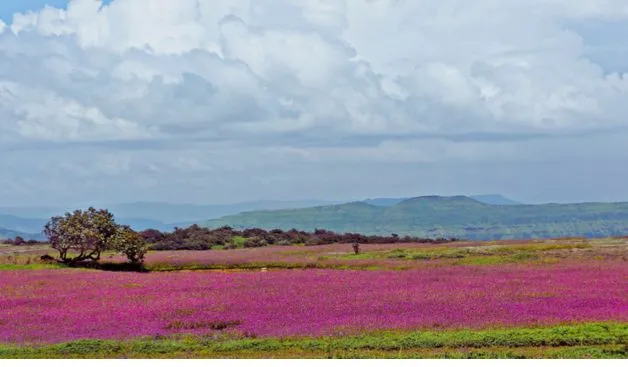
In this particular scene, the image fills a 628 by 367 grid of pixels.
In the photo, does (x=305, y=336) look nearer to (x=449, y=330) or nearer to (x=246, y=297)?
(x=449, y=330)

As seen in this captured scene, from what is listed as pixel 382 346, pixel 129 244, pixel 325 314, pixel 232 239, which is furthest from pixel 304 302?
pixel 232 239

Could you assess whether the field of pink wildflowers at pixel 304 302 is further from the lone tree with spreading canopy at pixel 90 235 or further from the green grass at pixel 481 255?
the lone tree with spreading canopy at pixel 90 235

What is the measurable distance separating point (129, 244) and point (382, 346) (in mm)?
44112

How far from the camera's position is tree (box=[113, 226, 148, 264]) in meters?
64.6

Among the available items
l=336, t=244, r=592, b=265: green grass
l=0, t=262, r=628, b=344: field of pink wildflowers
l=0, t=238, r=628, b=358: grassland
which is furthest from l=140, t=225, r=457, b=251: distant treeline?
l=0, t=262, r=628, b=344: field of pink wildflowers

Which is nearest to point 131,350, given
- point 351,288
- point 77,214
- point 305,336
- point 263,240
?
point 305,336

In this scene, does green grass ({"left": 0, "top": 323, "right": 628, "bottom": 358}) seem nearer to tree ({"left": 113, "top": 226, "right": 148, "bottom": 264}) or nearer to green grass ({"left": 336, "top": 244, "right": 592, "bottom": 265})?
green grass ({"left": 336, "top": 244, "right": 592, "bottom": 265})

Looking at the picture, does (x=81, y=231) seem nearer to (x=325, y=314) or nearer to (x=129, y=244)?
(x=129, y=244)

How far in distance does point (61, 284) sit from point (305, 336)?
2422 cm

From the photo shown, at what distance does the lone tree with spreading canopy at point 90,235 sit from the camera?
6475cm

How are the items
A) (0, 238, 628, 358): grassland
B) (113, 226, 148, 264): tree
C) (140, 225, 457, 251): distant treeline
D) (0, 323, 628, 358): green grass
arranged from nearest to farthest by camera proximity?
1. (0, 323, 628, 358): green grass
2. (0, 238, 628, 358): grassland
3. (113, 226, 148, 264): tree
4. (140, 225, 457, 251): distant treeline

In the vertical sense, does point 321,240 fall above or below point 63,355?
above

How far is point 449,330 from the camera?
2627 cm

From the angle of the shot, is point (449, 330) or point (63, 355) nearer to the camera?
point (63, 355)
